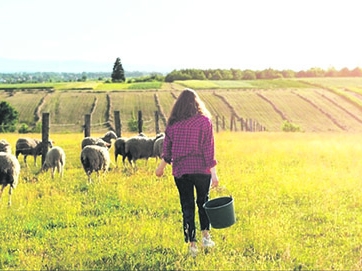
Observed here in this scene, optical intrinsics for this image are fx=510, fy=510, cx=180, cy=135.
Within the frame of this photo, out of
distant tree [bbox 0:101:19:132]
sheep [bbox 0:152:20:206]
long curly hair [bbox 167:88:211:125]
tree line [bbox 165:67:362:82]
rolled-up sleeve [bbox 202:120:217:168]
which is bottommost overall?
distant tree [bbox 0:101:19:132]

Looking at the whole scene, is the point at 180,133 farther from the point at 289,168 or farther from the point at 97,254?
the point at 289,168

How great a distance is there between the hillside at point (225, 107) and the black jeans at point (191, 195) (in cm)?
5032

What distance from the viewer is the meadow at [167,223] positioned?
6.78m

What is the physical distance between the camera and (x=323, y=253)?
7.16 m

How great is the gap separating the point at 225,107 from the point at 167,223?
67.7 metres

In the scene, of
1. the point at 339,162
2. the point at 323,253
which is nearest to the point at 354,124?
the point at 339,162

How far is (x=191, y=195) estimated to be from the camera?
7055mm

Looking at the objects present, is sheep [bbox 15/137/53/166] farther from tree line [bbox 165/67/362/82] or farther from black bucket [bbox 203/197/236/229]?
tree line [bbox 165/67/362/82]

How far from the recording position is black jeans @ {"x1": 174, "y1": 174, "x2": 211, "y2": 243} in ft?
22.7

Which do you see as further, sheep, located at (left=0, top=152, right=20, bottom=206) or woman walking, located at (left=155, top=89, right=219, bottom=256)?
sheep, located at (left=0, top=152, right=20, bottom=206)

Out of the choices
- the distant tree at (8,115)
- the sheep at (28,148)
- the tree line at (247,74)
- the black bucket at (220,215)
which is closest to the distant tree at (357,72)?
the tree line at (247,74)

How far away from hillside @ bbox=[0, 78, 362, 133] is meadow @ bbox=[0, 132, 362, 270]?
44.8 m

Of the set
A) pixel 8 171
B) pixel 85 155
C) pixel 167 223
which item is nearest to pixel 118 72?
pixel 85 155

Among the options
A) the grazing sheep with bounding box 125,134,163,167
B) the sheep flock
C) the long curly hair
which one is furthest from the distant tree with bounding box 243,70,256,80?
the long curly hair
